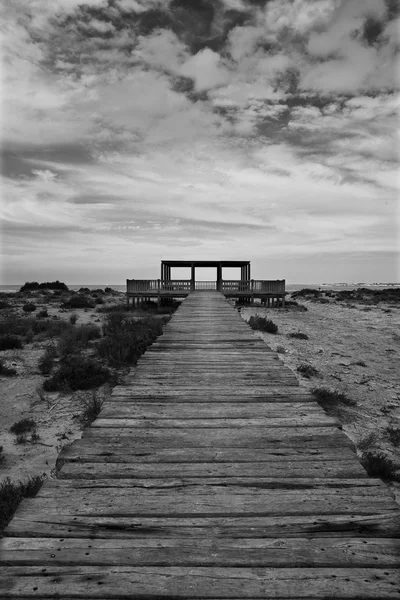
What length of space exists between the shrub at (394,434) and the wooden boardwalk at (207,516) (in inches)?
133

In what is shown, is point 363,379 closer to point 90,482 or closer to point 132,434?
point 132,434

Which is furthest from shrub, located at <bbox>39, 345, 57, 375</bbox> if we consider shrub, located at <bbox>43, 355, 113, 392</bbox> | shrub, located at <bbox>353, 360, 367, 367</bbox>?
shrub, located at <bbox>353, 360, 367, 367</bbox>

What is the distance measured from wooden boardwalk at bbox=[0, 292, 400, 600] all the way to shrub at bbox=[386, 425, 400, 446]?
3.38m

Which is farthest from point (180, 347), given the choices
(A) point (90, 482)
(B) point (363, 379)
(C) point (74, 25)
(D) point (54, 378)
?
(C) point (74, 25)

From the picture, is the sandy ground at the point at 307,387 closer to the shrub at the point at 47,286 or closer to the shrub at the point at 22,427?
the shrub at the point at 22,427

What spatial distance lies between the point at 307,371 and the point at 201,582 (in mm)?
8093

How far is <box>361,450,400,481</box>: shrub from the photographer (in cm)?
460

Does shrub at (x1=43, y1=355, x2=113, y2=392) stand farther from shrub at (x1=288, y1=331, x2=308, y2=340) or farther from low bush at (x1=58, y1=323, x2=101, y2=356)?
shrub at (x1=288, y1=331, x2=308, y2=340)

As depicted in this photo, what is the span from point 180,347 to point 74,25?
14.1 m

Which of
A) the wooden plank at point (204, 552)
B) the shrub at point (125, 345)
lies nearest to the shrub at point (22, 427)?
the shrub at point (125, 345)

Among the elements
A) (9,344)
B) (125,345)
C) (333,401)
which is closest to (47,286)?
(9,344)

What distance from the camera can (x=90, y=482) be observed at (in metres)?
2.30

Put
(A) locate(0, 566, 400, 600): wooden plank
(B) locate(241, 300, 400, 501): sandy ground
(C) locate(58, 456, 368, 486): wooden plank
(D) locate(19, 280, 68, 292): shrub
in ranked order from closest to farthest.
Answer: (A) locate(0, 566, 400, 600): wooden plank < (C) locate(58, 456, 368, 486): wooden plank < (B) locate(241, 300, 400, 501): sandy ground < (D) locate(19, 280, 68, 292): shrub

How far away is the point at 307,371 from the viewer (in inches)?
357
